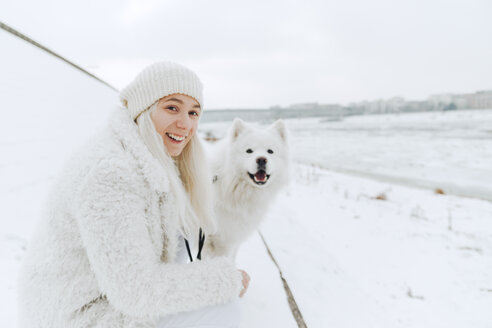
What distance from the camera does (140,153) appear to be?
1101mm

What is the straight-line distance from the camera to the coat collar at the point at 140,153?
1.09 m

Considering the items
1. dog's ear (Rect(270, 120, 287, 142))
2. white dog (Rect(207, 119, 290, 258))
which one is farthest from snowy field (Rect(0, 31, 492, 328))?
dog's ear (Rect(270, 120, 287, 142))

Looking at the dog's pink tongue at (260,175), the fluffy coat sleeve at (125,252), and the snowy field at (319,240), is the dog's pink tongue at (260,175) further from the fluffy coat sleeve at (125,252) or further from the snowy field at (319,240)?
the fluffy coat sleeve at (125,252)

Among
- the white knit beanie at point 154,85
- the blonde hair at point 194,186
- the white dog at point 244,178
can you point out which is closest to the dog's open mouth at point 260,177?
the white dog at point 244,178

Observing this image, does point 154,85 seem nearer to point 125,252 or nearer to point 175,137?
point 175,137

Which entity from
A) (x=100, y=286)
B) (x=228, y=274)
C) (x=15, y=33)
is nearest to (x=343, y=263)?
(x=228, y=274)

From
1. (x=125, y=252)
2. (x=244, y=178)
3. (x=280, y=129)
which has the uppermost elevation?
(x=280, y=129)

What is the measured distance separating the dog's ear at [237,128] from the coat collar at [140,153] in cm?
181

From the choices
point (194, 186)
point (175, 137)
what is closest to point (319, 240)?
point (194, 186)

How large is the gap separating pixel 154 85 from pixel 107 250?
Result: 703 mm

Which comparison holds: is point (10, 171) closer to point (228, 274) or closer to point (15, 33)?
point (15, 33)

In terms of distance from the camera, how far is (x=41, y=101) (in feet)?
10.4

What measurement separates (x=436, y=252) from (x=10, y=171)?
5.08 meters

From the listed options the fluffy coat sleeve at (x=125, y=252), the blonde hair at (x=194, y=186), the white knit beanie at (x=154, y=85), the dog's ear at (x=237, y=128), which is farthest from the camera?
the dog's ear at (x=237, y=128)
